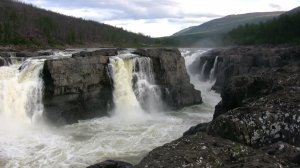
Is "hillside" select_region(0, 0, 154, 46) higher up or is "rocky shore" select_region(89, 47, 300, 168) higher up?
"hillside" select_region(0, 0, 154, 46)

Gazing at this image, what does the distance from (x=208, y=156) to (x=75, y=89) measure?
1086 inches

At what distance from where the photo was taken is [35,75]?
3641 cm

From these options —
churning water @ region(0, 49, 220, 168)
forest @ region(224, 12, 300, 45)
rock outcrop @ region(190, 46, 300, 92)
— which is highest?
forest @ region(224, 12, 300, 45)

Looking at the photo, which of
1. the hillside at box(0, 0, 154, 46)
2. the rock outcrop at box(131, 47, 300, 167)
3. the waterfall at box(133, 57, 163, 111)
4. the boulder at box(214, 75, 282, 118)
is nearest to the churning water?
the waterfall at box(133, 57, 163, 111)

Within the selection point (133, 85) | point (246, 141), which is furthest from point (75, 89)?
point (246, 141)

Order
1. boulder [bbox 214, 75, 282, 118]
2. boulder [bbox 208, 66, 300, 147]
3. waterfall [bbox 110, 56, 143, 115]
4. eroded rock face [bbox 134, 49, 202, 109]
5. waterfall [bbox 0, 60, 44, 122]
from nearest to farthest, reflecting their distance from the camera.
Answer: boulder [bbox 208, 66, 300, 147] < boulder [bbox 214, 75, 282, 118] < waterfall [bbox 0, 60, 44, 122] < waterfall [bbox 110, 56, 143, 115] < eroded rock face [bbox 134, 49, 202, 109]

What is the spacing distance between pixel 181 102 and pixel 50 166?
2255cm

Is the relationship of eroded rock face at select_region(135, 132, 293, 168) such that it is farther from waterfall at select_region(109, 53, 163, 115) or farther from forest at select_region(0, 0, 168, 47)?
forest at select_region(0, 0, 168, 47)

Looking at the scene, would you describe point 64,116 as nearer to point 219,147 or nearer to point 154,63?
point 154,63

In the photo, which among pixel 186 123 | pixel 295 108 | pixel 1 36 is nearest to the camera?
pixel 295 108

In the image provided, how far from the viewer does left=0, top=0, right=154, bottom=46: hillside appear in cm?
9156

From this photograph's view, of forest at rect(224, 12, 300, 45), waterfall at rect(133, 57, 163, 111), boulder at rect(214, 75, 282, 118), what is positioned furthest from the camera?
forest at rect(224, 12, 300, 45)

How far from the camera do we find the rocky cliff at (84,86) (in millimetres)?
35875

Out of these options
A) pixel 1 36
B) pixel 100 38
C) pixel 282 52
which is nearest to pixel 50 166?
pixel 282 52
